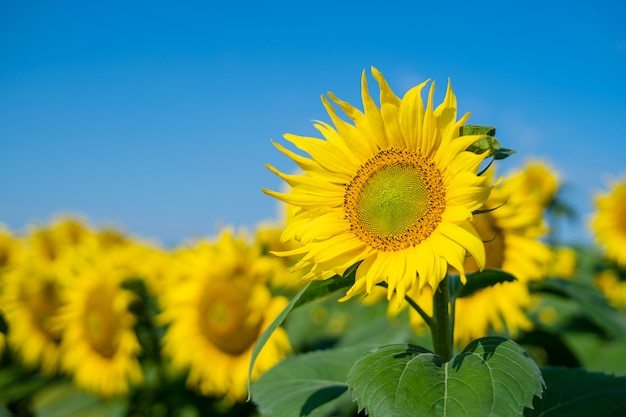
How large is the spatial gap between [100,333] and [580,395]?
3.41m

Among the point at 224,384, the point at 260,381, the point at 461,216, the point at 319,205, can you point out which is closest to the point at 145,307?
the point at 224,384

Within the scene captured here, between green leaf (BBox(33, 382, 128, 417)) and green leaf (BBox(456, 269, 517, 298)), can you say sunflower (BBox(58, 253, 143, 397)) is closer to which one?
green leaf (BBox(33, 382, 128, 417))

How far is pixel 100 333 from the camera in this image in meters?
4.48

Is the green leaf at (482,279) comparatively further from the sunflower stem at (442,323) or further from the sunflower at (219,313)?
the sunflower at (219,313)

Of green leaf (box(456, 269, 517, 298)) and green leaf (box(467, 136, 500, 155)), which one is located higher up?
green leaf (box(467, 136, 500, 155))

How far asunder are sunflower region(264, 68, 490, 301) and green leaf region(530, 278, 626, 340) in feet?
6.51

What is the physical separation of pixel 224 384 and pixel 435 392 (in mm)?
2647

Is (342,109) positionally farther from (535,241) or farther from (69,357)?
(69,357)

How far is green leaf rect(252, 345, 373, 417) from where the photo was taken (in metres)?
1.87

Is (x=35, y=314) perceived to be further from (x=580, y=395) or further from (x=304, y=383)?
(x=580, y=395)

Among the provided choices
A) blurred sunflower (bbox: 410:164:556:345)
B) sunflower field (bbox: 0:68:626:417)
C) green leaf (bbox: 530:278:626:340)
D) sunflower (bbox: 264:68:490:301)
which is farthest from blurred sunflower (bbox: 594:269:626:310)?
sunflower (bbox: 264:68:490:301)

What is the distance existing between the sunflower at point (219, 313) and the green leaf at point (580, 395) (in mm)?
1919

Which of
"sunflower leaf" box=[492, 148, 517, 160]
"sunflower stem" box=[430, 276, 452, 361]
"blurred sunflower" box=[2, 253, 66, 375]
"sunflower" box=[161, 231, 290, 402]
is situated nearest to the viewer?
"sunflower leaf" box=[492, 148, 517, 160]

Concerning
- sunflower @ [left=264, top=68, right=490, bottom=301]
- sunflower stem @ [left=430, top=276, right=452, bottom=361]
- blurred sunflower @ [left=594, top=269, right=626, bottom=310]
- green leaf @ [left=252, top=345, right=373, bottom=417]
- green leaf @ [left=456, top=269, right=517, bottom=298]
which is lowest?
blurred sunflower @ [left=594, top=269, right=626, bottom=310]
